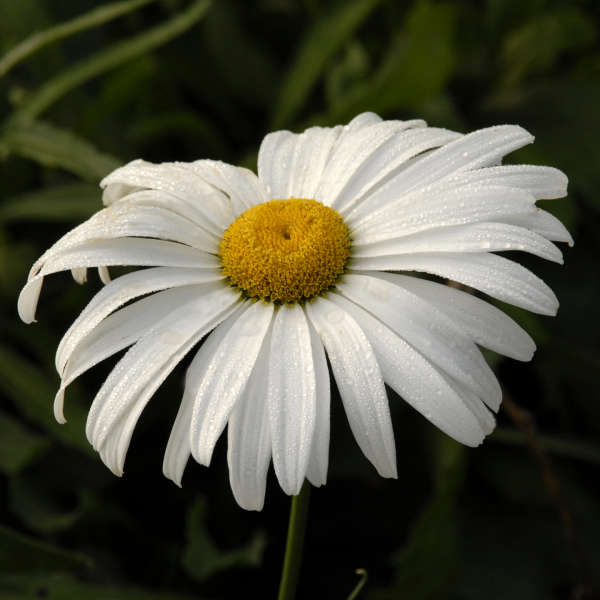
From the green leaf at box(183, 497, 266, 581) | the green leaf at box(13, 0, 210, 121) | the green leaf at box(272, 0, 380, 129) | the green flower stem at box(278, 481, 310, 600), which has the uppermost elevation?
the green leaf at box(272, 0, 380, 129)

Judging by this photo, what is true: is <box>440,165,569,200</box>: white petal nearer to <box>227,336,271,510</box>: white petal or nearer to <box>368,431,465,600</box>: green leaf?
<box>227,336,271,510</box>: white petal

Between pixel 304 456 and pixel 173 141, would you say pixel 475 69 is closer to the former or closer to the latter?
pixel 173 141


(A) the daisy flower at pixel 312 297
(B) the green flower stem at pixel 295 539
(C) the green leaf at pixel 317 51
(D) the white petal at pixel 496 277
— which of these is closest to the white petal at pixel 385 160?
(A) the daisy flower at pixel 312 297

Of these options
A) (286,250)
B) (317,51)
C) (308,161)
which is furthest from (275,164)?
(317,51)

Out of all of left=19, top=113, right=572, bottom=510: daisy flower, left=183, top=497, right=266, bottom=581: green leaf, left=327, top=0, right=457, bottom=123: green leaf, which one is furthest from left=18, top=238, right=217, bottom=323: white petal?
left=327, top=0, right=457, bottom=123: green leaf

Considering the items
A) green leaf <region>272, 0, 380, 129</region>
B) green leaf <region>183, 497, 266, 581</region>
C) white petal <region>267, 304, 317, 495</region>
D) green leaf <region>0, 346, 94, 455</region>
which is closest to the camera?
white petal <region>267, 304, 317, 495</region>
